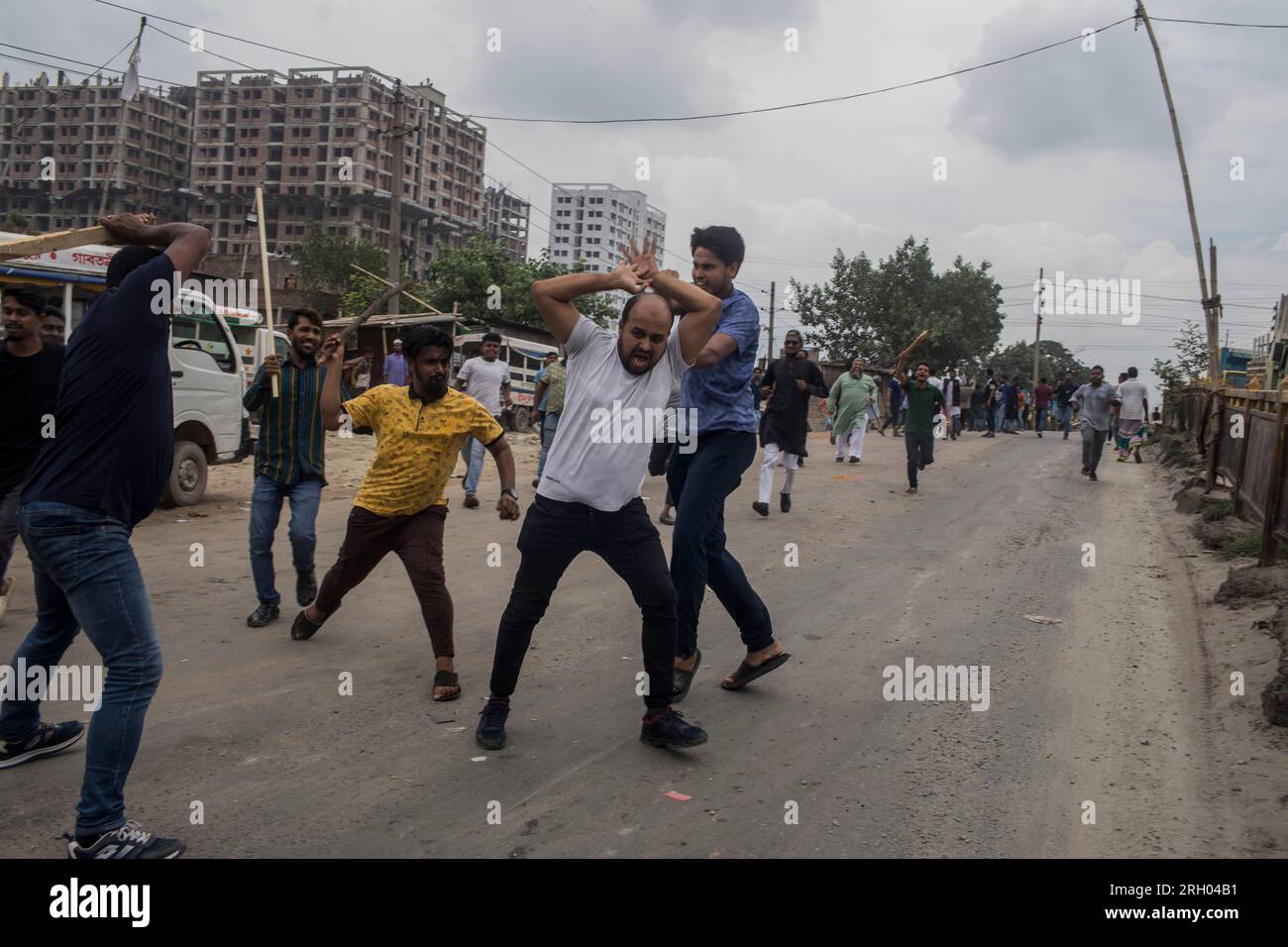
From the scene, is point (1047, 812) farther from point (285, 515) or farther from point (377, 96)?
point (377, 96)

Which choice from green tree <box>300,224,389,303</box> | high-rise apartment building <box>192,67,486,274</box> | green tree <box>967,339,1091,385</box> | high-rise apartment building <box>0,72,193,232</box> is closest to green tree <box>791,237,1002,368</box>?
green tree <box>967,339,1091,385</box>

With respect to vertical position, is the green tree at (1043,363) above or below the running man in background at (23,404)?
above

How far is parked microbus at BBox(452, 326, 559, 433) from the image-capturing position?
25.5 metres

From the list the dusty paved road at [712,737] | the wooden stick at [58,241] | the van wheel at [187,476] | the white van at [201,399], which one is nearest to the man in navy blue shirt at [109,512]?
the wooden stick at [58,241]

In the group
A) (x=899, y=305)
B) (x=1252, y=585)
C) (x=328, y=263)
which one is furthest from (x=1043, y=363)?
(x=1252, y=585)

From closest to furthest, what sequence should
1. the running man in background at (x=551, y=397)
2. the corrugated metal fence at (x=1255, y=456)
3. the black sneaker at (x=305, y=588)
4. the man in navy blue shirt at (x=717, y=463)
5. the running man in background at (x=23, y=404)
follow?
1. the man in navy blue shirt at (x=717, y=463)
2. the running man in background at (x=23, y=404)
3. the black sneaker at (x=305, y=588)
4. the corrugated metal fence at (x=1255, y=456)
5. the running man in background at (x=551, y=397)

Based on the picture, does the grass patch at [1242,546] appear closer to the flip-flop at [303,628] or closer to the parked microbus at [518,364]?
the flip-flop at [303,628]

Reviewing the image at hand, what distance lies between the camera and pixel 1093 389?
15.9 m

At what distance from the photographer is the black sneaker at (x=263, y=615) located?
5.77m

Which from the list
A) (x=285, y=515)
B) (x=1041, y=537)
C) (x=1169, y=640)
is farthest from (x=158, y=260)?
(x=1041, y=537)

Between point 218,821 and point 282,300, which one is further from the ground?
point 282,300

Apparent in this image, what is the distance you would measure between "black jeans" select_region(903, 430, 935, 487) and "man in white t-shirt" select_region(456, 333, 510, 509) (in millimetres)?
5437

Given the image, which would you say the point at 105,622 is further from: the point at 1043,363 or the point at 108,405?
the point at 1043,363
